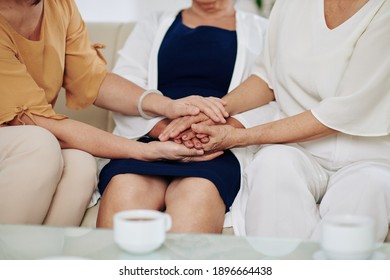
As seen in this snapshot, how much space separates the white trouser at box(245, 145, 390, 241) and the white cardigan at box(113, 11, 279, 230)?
323 mm

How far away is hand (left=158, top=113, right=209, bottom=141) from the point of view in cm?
180

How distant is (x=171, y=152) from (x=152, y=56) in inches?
20.9

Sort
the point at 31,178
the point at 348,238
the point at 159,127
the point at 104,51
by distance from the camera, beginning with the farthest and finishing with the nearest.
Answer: the point at 104,51
the point at 159,127
the point at 31,178
the point at 348,238

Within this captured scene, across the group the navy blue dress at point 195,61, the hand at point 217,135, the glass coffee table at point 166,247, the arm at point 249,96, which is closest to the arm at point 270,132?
the hand at point 217,135

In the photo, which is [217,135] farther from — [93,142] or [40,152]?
[40,152]

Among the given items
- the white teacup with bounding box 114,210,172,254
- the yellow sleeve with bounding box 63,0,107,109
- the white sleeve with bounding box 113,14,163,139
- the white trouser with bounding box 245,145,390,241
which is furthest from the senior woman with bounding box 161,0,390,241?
the white teacup with bounding box 114,210,172,254

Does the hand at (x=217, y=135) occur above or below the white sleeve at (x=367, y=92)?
below

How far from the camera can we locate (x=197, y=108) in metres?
1.83

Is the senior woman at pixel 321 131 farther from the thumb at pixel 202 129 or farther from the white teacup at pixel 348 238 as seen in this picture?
the white teacup at pixel 348 238

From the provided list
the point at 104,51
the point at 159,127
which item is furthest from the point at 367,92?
the point at 104,51

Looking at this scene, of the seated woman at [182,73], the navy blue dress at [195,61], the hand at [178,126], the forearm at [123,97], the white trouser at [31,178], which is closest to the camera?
the white trouser at [31,178]

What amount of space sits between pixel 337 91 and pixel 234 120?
0.33m

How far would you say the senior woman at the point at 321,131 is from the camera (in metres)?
1.61
